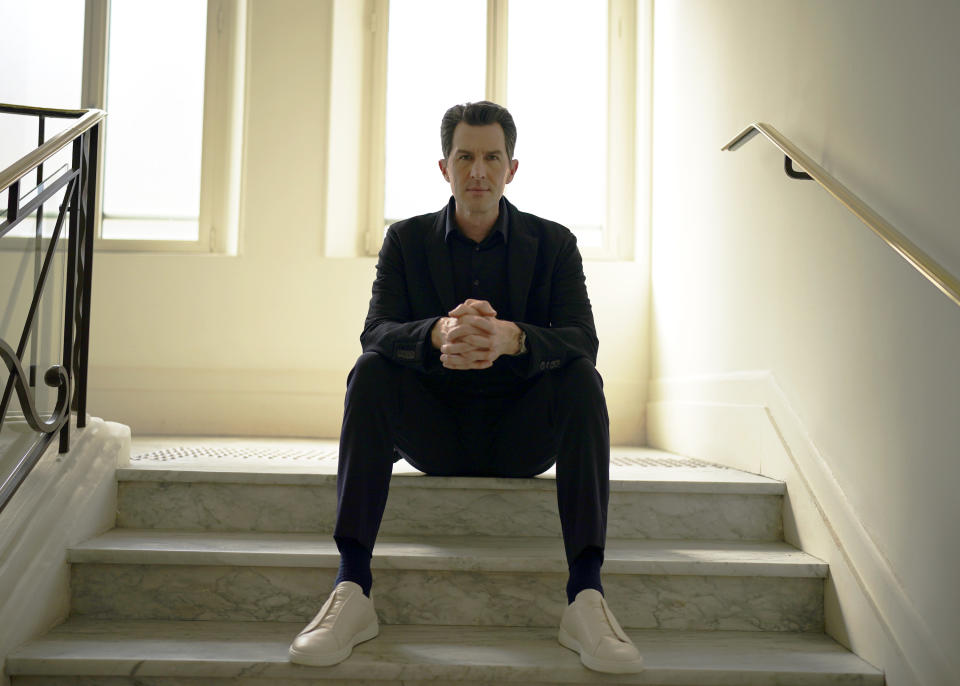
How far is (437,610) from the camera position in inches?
64.1

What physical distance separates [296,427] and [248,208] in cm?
94

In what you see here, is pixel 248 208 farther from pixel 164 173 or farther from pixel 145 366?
pixel 145 366

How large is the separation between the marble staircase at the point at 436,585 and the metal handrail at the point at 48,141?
74 cm

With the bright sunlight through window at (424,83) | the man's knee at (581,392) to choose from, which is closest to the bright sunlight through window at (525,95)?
the bright sunlight through window at (424,83)

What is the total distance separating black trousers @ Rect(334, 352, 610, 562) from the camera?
1.47 m

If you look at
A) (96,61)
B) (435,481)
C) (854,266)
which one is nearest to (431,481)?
(435,481)

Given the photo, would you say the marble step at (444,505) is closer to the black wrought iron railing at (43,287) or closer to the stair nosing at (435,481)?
the stair nosing at (435,481)

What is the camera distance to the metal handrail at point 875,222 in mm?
1156

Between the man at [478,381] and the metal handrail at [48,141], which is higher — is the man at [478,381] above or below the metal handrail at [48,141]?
below

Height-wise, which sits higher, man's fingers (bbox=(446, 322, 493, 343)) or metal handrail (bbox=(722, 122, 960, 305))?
metal handrail (bbox=(722, 122, 960, 305))

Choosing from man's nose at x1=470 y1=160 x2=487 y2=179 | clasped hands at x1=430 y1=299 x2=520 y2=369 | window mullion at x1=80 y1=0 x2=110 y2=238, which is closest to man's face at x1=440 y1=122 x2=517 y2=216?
man's nose at x1=470 y1=160 x2=487 y2=179

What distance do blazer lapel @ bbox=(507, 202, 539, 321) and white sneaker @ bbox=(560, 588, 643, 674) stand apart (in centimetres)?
68

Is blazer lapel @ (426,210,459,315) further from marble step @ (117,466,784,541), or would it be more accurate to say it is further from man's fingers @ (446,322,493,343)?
marble step @ (117,466,784,541)

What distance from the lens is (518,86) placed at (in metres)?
3.62
